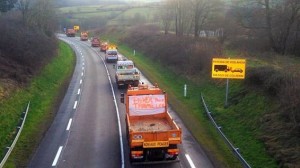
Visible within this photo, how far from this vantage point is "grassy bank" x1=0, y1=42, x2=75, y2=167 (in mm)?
18688

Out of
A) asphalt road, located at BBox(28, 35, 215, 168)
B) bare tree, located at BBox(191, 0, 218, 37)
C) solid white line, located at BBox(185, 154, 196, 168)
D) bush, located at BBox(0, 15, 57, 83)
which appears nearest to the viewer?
solid white line, located at BBox(185, 154, 196, 168)

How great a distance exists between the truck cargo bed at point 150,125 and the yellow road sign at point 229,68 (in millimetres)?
7652

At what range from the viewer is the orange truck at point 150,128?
15.9 metres

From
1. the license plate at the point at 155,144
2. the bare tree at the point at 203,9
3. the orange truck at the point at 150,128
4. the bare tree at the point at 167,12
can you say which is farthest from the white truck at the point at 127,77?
the bare tree at the point at 167,12

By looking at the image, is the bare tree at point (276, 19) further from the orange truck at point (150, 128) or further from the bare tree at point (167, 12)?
the orange truck at point (150, 128)

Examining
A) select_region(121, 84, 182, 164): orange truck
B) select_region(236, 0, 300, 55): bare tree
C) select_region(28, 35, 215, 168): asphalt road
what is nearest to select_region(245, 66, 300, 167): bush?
select_region(28, 35, 215, 168): asphalt road

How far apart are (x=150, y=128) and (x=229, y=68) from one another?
9293 mm

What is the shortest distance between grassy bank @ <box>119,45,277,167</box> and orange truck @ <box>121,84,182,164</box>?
2168mm

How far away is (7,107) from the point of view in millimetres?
24312

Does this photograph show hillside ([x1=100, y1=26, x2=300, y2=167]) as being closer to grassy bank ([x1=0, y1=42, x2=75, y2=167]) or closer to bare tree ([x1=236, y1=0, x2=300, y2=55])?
bare tree ([x1=236, y1=0, x2=300, y2=55])

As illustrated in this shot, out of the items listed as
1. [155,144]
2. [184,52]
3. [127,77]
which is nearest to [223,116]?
[155,144]

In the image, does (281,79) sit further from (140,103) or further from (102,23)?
(102,23)

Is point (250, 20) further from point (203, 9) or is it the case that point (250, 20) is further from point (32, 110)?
point (32, 110)

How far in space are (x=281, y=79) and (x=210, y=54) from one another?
13.7 metres
